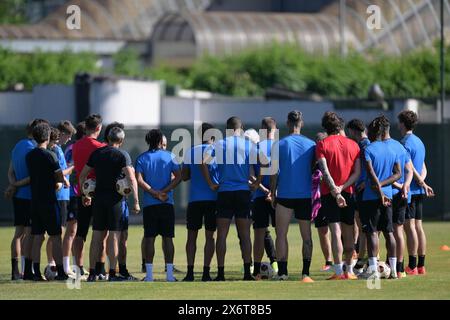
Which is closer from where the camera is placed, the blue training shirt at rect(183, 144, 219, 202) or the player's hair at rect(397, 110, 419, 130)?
the blue training shirt at rect(183, 144, 219, 202)

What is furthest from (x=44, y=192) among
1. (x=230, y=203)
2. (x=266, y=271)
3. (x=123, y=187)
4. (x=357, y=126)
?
(x=357, y=126)

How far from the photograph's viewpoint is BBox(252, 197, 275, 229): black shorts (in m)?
19.2

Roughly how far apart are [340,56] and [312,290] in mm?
64908

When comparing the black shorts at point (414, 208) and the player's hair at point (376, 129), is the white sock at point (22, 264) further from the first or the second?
the black shorts at point (414, 208)

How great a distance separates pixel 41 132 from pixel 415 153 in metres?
5.31

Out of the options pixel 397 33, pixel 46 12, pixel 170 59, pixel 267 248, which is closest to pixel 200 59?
pixel 170 59

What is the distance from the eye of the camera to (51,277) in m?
18.9

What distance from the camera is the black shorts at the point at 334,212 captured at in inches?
717

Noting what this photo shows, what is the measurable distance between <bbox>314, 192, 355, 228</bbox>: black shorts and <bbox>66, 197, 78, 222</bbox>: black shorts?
362 centimetres

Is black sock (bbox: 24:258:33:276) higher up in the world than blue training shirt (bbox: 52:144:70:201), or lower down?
lower down

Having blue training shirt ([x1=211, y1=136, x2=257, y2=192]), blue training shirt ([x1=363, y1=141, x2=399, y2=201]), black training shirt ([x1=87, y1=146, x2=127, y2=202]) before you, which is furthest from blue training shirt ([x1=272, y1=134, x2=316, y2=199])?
black training shirt ([x1=87, y1=146, x2=127, y2=202])

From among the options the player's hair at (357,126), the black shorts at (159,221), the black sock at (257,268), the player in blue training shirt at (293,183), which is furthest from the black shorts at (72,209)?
the player's hair at (357,126)

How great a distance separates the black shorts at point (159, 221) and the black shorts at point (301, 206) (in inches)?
62.4

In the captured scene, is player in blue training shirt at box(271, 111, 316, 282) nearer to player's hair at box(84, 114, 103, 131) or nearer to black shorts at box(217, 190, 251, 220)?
black shorts at box(217, 190, 251, 220)
